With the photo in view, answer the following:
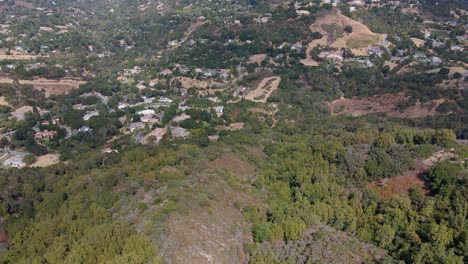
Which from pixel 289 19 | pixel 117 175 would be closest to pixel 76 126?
pixel 117 175

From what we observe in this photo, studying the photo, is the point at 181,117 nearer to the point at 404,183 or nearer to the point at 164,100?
the point at 164,100

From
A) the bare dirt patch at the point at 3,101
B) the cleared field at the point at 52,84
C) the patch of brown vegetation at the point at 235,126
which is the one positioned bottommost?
the cleared field at the point at 52,84

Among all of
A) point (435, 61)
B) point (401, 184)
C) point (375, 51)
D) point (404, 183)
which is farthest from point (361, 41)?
point (401, 184)

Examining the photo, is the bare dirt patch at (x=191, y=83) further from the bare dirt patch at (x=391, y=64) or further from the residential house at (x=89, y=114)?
the bare dirt patch at (x=391, y=64)

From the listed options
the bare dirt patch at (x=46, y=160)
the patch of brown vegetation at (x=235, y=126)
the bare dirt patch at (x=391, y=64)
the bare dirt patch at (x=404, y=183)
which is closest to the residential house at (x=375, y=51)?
the bare dirt patch at (x=391, y=64)

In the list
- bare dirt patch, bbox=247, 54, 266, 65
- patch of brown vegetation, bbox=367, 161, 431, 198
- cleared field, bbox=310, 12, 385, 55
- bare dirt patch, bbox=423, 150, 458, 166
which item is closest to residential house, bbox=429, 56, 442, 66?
cleared field, bbox=310, 12, 385, 55

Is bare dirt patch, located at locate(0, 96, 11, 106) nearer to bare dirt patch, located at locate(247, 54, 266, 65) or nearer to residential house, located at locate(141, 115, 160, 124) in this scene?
residential house, located at locate(141, 115, 160, 124)
